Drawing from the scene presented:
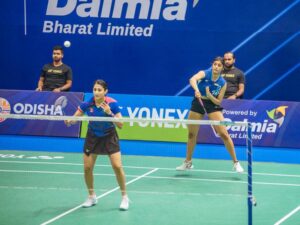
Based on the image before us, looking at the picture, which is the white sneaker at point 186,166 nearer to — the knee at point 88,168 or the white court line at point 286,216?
the white court line at point 286,216

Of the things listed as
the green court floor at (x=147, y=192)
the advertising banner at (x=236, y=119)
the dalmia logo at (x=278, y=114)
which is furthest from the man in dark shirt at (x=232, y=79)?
the green court floor at (x=147, y=192)

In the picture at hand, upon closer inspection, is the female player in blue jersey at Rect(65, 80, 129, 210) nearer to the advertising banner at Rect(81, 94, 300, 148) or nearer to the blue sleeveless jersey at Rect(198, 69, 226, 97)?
the blue sleeveless jersey at Rect(198, 69, 226, 97)

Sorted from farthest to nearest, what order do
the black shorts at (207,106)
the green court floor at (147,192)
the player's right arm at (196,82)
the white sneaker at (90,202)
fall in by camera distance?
the black shorts at (207,106) → the player's right arm at (196,82) → the white sneaker at (90,202) → the green court floor at (147,192)

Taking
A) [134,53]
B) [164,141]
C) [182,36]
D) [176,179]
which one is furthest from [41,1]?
[176,179]

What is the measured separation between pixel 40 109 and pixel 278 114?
4981 millimetres

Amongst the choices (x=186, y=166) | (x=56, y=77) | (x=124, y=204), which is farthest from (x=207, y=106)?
(x=56, y=77)

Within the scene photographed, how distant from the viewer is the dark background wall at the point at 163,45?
15.1 meters

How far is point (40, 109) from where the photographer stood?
13.2 m

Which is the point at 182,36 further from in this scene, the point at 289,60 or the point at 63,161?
the point at 63,161

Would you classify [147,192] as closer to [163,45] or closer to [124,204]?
[124,204]

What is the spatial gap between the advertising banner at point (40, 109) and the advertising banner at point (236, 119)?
510 millimetres

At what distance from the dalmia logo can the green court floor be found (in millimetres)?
1035

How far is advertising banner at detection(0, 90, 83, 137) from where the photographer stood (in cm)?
1302

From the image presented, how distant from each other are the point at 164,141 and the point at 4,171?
3.61 metres
